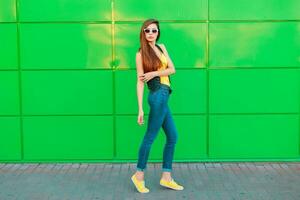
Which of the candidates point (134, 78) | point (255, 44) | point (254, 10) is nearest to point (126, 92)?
point (134, 78)

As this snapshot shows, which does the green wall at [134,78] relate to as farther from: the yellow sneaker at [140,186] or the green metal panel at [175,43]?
the yellow sneaker at [140,186]

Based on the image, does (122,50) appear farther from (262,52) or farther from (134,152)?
(262,52)

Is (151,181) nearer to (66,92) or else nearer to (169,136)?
(169,136)

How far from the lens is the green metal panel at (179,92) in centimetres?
570

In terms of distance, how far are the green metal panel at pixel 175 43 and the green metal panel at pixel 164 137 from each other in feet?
2.34

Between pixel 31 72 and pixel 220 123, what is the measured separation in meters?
2.55

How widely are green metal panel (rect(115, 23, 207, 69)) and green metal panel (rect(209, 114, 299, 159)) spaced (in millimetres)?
841

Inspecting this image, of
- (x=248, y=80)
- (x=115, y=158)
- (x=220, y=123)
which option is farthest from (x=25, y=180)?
(x=248, y=80)

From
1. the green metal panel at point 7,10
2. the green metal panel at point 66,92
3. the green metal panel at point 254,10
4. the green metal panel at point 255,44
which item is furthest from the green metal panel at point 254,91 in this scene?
the green metal panel at point 7,10

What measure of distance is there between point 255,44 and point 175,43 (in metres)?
1.03

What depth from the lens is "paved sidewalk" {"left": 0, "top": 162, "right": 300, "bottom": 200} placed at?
4.68 meters

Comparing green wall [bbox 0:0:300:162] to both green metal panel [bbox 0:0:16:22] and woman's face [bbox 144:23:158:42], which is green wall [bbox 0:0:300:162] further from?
woman's face [bbox 144:23:158:42]

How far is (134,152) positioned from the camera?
585 centimetres

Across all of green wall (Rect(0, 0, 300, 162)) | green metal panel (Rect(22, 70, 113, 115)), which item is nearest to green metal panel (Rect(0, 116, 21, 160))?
green wall (Rect(0, 0, 300, 162))
